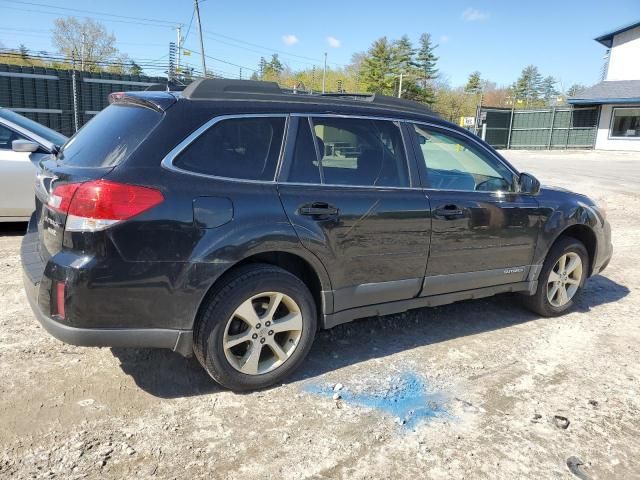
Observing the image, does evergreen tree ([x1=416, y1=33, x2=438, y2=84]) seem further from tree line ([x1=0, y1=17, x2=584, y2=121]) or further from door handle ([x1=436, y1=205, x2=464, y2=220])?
door handle ([x1=436, y1=205, x2=464, y2=220])

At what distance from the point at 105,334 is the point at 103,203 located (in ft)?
2.29

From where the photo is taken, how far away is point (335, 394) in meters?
3.24

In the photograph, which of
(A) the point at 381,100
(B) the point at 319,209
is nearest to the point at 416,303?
(B) the point at 319,209

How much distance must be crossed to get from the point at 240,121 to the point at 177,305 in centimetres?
113

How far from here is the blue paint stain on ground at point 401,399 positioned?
10.1ft

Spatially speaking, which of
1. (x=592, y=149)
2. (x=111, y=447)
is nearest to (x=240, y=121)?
(x=111, y=447)

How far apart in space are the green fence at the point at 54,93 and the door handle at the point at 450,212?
1286cm

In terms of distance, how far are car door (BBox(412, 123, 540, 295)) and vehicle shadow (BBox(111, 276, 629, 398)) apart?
483 millimetres

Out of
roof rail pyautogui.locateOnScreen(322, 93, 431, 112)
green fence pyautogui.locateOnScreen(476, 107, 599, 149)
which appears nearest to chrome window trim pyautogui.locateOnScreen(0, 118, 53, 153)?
roof rail pyautogui.locateOnScreen(322, 93, 431, 112)

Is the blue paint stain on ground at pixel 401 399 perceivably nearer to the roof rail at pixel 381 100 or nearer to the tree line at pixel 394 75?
the roof rail at pixel 381 100

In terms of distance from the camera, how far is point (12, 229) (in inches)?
274

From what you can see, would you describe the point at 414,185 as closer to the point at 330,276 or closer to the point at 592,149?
the point at 330,276

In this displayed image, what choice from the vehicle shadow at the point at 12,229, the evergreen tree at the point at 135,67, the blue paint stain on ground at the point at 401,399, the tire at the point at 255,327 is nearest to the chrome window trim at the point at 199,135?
the tire at the point at 255,327

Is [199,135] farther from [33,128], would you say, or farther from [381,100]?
[33,128]
